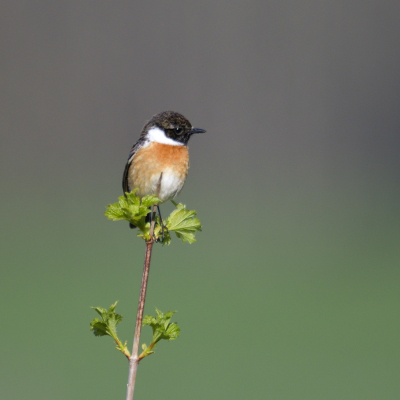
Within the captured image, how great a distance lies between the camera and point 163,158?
234 centimetres

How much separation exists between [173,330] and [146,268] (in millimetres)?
208

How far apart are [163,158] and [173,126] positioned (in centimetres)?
17

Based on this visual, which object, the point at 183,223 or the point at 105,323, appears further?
the point at 183,223

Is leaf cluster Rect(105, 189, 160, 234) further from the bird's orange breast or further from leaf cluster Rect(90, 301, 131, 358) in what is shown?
the bird's orange breast

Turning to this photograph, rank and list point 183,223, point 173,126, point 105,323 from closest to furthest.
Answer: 1. point 105,323
2. point 183,223
3. point 173,126

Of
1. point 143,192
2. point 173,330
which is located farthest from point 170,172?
point 173,330

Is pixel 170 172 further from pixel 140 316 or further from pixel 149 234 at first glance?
pixel 140 316

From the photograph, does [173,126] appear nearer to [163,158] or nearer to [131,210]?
[163,158]

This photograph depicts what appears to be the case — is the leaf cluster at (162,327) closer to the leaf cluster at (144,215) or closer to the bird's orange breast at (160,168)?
the leaf cluster at (144,215)

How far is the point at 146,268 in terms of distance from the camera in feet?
3.07

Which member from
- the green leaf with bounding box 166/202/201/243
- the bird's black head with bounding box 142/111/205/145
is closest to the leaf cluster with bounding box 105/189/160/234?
the green leaf with bounding box 166/202/201/243

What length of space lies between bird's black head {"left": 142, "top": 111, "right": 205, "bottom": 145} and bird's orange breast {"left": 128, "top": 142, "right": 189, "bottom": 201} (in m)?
0.06

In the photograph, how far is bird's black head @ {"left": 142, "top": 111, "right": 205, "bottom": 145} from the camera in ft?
7.29

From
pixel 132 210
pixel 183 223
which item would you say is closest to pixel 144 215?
pixel 132 210
